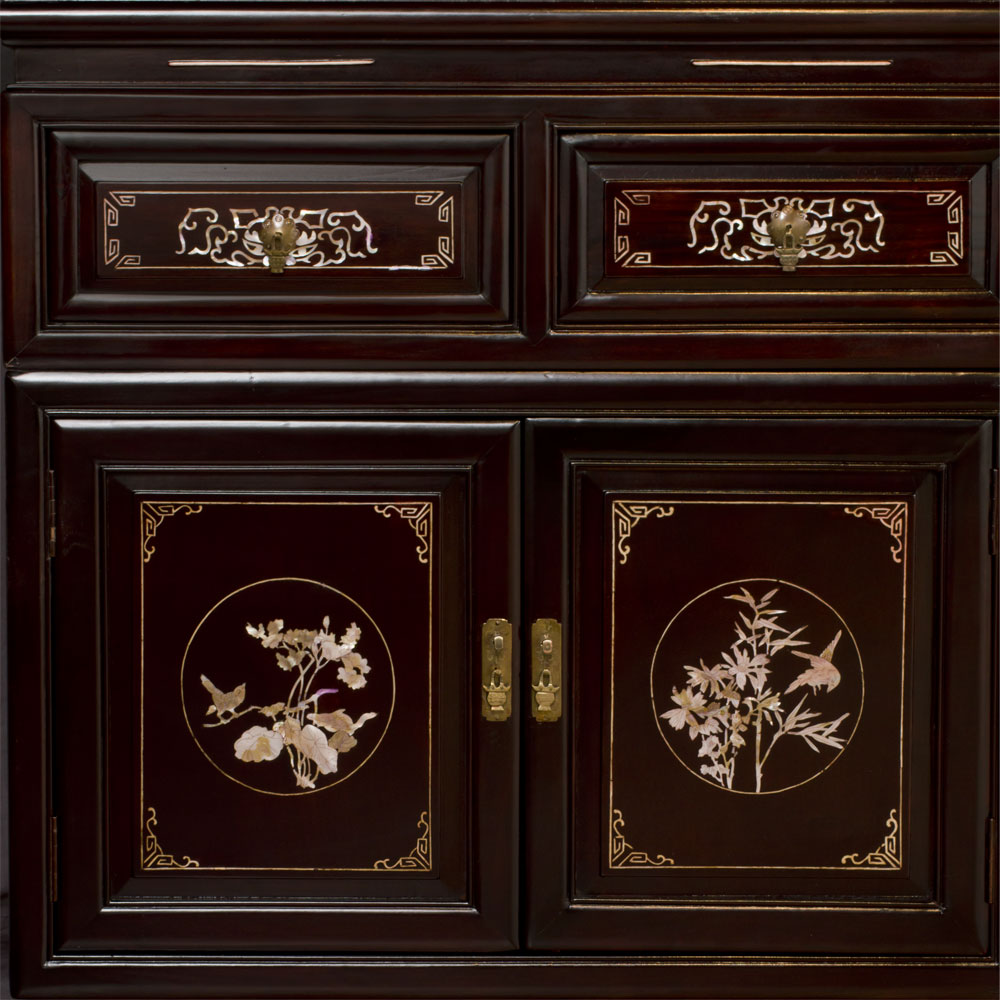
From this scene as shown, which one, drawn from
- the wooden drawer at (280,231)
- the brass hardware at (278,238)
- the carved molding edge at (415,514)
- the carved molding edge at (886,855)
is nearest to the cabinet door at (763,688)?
the carved molding edge at (886,855)

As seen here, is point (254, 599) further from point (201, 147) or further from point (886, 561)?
point (886, 561)

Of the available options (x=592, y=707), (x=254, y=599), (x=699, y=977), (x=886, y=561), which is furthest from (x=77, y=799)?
(x=886, y=561)

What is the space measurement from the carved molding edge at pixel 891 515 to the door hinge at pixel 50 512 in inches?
37.1

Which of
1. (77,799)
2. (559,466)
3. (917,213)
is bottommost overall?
(77,799)

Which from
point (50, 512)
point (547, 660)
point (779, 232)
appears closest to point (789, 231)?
point (779, 232)

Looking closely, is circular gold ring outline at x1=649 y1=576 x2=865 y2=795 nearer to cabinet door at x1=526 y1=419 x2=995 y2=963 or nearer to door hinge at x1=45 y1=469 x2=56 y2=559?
cabinet door at x1=526 y1=419 x2=995 y2=963

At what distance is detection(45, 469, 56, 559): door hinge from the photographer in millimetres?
1342

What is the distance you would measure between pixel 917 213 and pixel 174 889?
1.20m

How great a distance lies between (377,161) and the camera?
1.33 meters

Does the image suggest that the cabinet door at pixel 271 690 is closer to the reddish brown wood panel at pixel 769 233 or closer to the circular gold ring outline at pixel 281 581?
the circular gold ring outline at pixel 281 581

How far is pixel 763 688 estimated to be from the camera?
53.7 inches

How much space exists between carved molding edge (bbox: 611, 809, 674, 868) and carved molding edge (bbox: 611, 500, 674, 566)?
343 millimetres

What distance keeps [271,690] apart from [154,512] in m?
0.26

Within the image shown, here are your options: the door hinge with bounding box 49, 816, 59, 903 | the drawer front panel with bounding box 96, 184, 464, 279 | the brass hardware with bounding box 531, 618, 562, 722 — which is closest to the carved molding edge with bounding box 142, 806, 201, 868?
the door hinge with bounding box 49, 816, 59, 903
